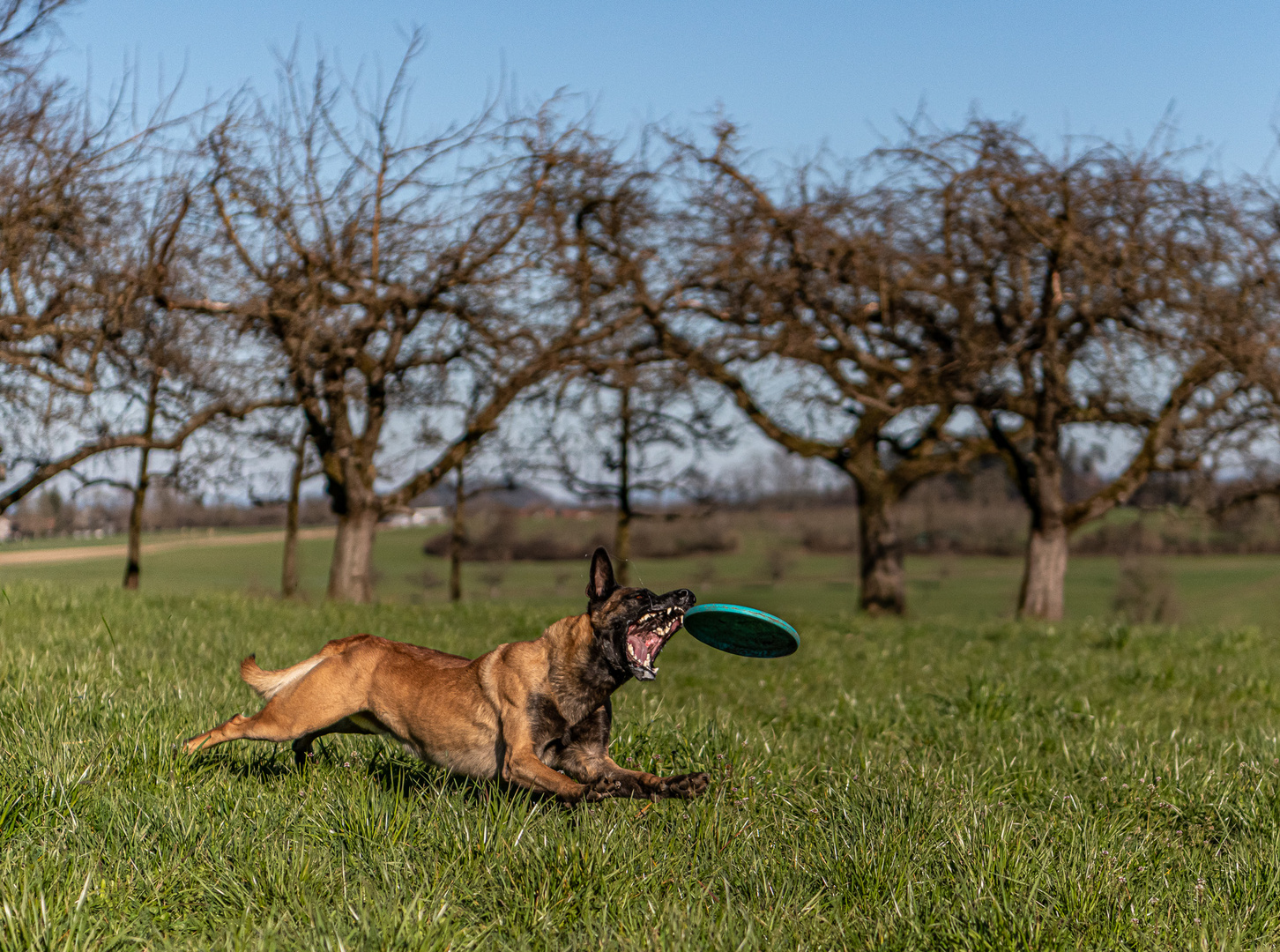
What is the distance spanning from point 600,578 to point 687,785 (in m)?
0.99

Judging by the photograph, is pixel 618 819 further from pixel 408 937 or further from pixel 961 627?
pixel 961 627

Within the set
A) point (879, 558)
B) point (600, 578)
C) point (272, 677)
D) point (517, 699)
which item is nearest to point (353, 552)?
point (879, 558)

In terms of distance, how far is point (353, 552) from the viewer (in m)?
18.2

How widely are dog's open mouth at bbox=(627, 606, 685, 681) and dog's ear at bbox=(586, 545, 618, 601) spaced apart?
21 centimetres

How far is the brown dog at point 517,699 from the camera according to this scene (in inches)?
167

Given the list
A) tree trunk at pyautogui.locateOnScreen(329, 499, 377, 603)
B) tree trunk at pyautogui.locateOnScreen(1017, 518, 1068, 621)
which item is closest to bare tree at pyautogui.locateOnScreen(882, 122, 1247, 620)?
tree trunk at pyautogui.locateOnScreen(1017, 518, 1068, 621)

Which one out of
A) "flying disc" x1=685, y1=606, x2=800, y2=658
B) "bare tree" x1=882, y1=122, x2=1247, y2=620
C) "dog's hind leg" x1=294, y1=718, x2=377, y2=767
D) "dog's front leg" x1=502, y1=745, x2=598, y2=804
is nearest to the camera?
"dog's front leg" x1=502, y1=745, x2=598, y2=804

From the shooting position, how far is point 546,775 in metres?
4.11

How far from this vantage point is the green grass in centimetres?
347

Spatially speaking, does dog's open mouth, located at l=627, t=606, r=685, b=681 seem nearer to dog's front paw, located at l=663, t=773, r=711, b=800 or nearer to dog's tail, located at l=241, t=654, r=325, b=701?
dog's front paw, located at l=663, t=773, r=711, b=800

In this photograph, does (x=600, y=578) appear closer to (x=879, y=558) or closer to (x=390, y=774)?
(x=390, y=774)

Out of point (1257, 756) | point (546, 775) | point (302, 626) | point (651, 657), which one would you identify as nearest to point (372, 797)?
point (546, 775)

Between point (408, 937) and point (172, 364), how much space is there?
1593 centimetres

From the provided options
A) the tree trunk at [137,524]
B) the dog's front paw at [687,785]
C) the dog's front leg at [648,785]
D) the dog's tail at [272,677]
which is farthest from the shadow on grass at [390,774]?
the tree trunk at [137,524]
